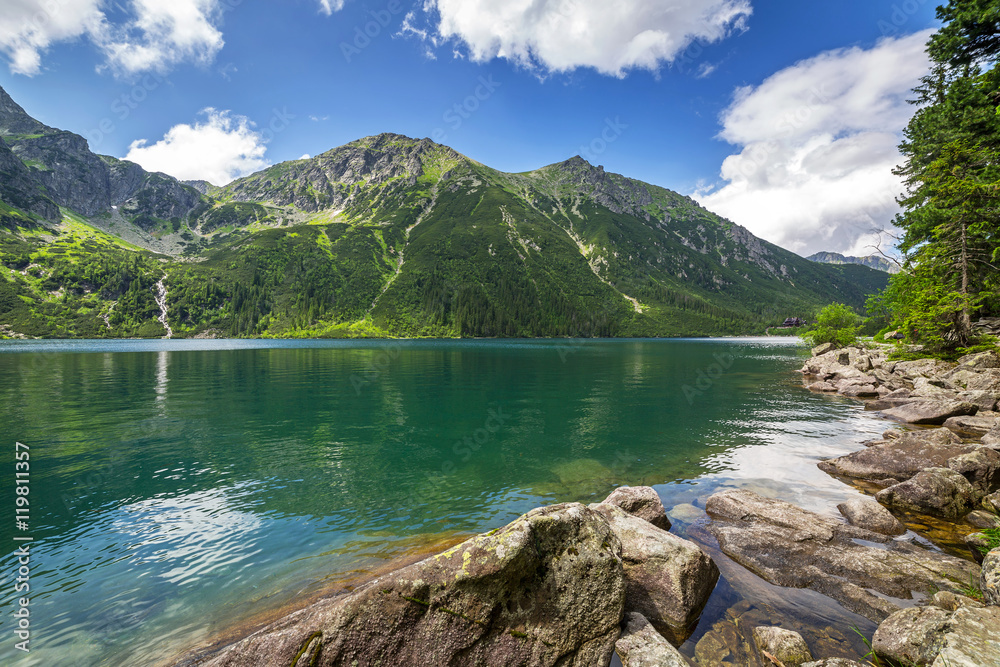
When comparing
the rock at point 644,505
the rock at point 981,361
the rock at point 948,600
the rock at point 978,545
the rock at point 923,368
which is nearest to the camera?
the rock at point 948,600

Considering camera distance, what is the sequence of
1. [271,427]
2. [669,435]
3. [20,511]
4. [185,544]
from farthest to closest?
[271,427] → [669,435] → [20,511] → [185,544]

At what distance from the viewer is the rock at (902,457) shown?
65.0ft

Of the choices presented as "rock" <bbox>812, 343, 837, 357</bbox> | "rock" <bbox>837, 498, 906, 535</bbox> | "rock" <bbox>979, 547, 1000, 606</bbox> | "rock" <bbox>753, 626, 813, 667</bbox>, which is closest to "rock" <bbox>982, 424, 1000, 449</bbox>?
"rock" <bbox>837, 498, 906, 535</bbox>

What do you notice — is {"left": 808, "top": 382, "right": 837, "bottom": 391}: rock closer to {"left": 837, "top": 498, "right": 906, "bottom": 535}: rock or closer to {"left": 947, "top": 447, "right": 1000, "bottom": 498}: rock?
{"left": 947, "top": 447, "right": 1000, "bottom": 498}: rock

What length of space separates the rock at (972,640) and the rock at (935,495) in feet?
38.0

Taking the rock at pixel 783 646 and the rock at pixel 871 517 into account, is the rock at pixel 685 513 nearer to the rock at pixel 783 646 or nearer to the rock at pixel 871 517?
the rock at pixel 871 517

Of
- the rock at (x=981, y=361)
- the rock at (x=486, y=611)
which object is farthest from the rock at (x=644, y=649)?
the rock at (x=981, y=361)

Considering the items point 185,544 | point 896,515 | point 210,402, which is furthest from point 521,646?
point 210,402

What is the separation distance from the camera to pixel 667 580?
33.9 feet

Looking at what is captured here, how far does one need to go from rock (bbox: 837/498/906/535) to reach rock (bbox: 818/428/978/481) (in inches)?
259

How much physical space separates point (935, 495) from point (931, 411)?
2219cm

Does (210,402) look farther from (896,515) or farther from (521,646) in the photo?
(896,515)

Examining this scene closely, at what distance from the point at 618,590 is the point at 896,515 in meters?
14.9

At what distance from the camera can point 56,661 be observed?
9344 mm
